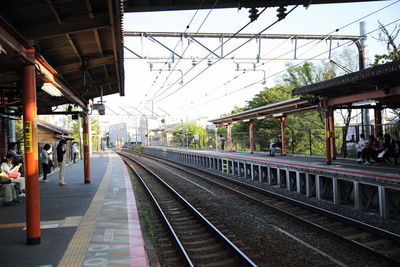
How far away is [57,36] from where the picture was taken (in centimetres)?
643

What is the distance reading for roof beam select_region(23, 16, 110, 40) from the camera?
17.8ft

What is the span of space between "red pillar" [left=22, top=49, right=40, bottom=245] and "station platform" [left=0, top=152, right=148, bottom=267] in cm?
32

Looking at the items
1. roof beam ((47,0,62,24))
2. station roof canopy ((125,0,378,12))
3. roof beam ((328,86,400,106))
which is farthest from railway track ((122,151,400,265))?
roof beam ((47,0,62,24))

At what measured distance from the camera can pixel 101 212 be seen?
25.8 feet

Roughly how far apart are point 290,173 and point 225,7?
6572 millimetres

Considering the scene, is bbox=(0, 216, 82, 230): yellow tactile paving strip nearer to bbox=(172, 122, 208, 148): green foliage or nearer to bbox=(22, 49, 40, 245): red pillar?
bbox=(22, 49, 40, 245): red pillar

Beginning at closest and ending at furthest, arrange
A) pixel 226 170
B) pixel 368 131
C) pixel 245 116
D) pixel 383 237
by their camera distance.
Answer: pixel 383 237 → pixel 368 131 → pixel 226 170 → pixel 245 116

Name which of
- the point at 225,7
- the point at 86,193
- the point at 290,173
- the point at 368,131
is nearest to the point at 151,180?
the point at 86,193

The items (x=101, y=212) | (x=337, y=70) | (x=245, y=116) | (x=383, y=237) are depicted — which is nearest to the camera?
(x=383, y=237)

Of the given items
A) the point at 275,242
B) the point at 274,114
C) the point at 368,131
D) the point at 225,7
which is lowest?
the point at 275,242

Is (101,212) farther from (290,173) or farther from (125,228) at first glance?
(290,173)

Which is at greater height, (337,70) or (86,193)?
(337,70)

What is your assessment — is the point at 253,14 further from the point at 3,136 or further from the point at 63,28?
the point at 3,136

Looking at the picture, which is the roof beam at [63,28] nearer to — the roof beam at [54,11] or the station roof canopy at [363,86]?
the roof beam at [54,11]
